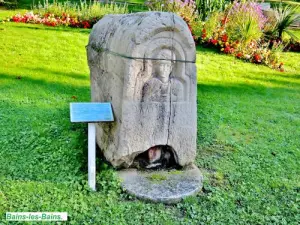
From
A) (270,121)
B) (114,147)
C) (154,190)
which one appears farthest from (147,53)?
(270,121)

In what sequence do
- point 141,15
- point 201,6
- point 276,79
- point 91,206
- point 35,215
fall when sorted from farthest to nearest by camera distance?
point 201,6 → point 276,79 → point 141,15 → point 91,206 → point 35,215

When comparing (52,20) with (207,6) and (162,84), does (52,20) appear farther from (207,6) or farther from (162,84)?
(162,84)

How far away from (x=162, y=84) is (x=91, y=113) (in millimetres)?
761

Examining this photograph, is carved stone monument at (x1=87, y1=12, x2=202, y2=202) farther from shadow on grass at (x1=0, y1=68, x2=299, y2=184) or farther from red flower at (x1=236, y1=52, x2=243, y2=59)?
red flower at (x1=236, y1=52, x2=243, y2=59)

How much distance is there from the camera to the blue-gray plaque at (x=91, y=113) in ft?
12.4

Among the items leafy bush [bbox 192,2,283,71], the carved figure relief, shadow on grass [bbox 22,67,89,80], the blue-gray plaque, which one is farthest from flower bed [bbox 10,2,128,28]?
the carved figure relief

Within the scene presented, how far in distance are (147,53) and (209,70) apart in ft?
17.8

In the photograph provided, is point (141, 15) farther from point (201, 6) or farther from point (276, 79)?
point (201, 6)

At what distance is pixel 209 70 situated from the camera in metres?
9.03

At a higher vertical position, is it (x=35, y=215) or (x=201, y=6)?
(x=201, y=6)

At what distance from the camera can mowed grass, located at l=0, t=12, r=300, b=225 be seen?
370cm

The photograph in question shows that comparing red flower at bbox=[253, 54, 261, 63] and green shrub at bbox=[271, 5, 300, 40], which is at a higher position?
green shrub at bbox=[271, 5, 300, 40]

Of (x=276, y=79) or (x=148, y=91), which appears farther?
(x=276, y=79)

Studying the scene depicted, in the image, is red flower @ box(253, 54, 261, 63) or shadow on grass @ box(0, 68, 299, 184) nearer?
shadow on grass @ box(0, 68, 299, 184)
